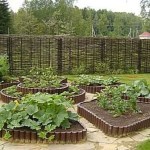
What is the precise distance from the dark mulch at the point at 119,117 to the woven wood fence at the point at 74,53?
7.24m

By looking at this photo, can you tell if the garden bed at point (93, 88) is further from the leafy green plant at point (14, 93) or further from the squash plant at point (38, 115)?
the squash plant at point (38, 115)

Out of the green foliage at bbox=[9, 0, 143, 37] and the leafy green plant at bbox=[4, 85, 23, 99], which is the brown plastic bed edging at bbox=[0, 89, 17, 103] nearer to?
the leafy green plant at bbox=[4, 85, 23, 99]

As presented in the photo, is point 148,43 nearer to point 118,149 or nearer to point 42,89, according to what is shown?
point 42,89

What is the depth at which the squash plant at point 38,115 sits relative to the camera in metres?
4.92

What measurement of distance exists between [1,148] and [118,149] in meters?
1.53

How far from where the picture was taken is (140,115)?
5922 millimetres

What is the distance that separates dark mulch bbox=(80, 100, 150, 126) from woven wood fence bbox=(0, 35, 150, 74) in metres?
7.24

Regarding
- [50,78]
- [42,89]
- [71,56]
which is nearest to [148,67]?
[71,56]

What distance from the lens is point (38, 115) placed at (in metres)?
5.05

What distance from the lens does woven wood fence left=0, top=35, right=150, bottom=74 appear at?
1331 centimetres

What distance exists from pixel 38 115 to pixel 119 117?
141cm

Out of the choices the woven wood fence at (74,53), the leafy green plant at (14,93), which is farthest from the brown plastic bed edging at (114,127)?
the woven wood fence at (74,53)

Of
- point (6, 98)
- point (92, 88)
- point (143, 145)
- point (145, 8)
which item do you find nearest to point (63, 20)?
point (145, 8)

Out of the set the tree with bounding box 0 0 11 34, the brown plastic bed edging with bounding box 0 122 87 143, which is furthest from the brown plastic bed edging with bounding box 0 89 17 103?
the tree with bounding box 0 0 11 34
